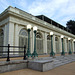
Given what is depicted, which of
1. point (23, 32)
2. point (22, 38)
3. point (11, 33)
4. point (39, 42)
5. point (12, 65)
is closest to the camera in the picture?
point (12, 65)

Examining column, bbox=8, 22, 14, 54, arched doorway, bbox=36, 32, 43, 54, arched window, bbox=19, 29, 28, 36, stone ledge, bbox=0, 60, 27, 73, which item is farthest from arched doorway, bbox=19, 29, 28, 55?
stone ledge, bbox=0, 60, 27, 73

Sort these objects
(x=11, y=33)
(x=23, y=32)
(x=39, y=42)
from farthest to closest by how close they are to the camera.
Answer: (x=39, y=42) → (x=23, y=32) → (x=11, y=33)

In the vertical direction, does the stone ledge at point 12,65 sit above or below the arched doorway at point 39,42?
below

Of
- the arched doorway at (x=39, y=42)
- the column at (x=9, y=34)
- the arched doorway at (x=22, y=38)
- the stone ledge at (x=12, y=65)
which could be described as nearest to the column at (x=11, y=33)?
the column at (x=9, y=34)

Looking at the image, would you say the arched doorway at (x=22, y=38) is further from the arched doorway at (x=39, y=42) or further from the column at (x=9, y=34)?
the arched doorway at (x=39, y=42)

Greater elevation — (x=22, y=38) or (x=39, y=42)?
(x=22, y=38)

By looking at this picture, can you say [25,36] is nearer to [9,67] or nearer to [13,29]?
[13,29]

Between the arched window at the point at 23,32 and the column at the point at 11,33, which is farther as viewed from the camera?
the arched window at the point at 23,32

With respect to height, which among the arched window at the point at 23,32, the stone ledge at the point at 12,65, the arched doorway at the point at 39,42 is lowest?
the stone ledge at the point at 12,65

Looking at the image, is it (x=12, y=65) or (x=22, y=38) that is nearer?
(x=12, y=65)

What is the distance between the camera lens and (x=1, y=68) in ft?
15.4

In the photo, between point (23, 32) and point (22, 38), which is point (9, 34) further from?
point (23, 32)

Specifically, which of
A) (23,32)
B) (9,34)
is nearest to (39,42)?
(23,32)

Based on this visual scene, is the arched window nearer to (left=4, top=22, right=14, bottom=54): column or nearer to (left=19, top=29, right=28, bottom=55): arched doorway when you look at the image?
(left=19, top=29, right=28, bottom=55): arched doorway
